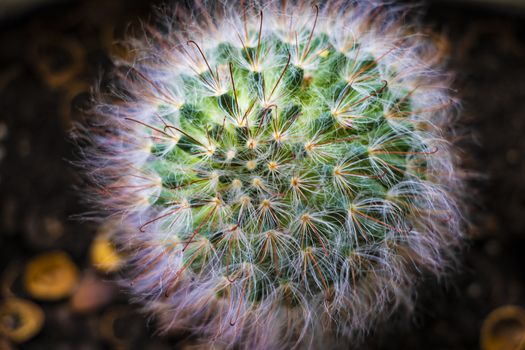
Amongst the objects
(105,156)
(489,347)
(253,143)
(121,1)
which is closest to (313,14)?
(253,143)

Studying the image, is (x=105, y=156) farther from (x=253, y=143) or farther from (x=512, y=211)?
(x=512, y=211)

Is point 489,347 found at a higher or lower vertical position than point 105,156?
lower

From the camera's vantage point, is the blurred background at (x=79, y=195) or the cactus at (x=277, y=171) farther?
the blurred background at (x=79, y=195)

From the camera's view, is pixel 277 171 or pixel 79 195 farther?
pixel 79 195

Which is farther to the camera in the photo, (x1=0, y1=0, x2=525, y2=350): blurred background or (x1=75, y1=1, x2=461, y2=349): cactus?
(x1=0, y1=0, x2=525, y2=350): blurred background

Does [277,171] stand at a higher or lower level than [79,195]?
higher
